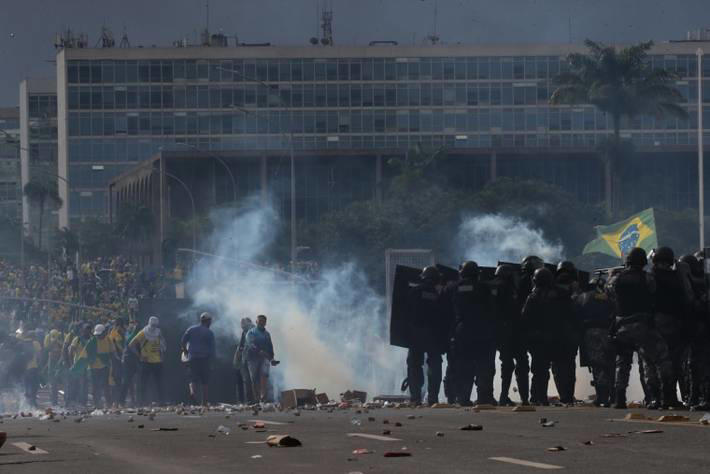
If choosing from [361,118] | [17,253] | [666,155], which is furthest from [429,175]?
[17,253]

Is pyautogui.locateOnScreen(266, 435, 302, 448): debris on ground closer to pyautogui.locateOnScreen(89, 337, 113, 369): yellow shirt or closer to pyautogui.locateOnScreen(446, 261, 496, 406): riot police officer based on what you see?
pyautogui.locateOnScreen(446, 261, 496, 406): riot police officer

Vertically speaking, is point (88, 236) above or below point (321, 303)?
above

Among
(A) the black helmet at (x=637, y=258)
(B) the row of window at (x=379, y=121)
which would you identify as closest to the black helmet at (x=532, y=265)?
(A) the black helmet at (x=637, y=258)

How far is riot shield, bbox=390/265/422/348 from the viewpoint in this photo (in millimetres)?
23656

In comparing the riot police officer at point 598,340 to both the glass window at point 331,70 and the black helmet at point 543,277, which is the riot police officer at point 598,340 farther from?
the glass window at point 331,70

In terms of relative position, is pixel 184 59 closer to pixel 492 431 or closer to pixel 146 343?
pixel 146 343

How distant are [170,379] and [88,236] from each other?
102m

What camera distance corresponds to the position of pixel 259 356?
29750 millimetres

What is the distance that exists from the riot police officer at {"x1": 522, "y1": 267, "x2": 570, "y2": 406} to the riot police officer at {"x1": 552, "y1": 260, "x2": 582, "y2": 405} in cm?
1

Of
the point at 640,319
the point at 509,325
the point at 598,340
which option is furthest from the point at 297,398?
the point at 640,319

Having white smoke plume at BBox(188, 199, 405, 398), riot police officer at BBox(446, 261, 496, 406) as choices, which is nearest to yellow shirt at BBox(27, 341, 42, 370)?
white smoke plume at BBox(188, 199, 405, 398)

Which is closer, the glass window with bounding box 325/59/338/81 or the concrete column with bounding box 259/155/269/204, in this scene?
the concrete column with bounding box 259/155/269/204

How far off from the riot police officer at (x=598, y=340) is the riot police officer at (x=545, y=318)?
0.29 metres

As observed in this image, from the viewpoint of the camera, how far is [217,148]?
141125 millimetres
